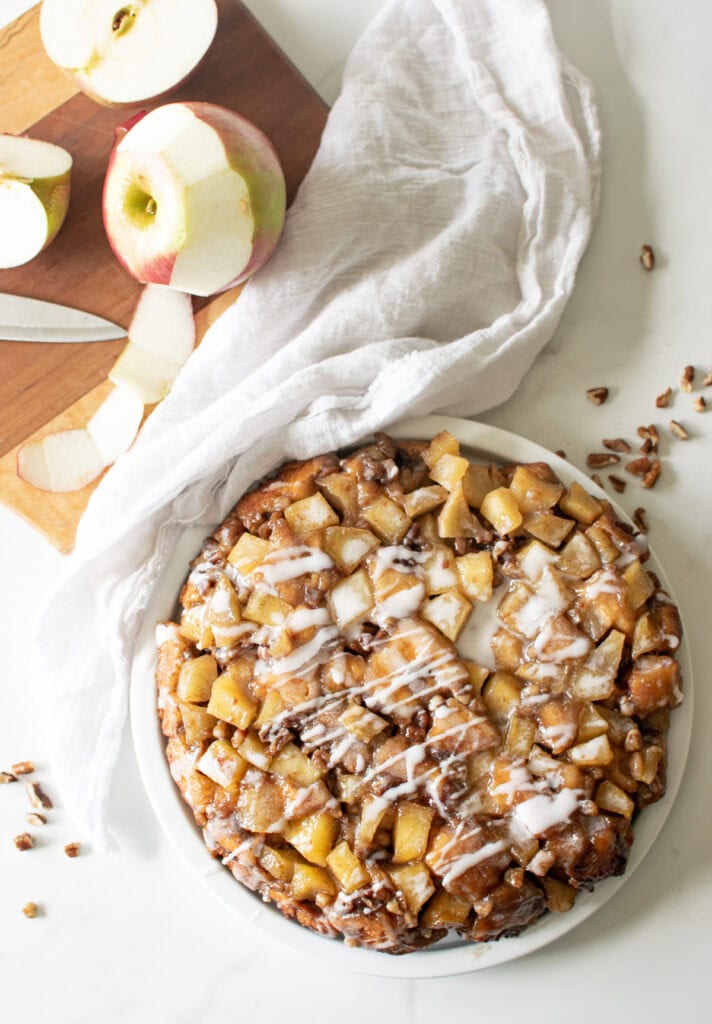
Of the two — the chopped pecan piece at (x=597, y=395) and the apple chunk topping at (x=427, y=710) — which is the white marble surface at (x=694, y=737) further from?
the apple chunk topping at (x=427, y=710)

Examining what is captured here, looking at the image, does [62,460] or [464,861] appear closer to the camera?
[464,861]

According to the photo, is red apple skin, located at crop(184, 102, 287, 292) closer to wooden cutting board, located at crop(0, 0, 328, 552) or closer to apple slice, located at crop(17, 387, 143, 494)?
wooden cutting board, located at crop(0, 0, 328, 552)

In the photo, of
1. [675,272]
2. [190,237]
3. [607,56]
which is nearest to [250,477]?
[190,237]

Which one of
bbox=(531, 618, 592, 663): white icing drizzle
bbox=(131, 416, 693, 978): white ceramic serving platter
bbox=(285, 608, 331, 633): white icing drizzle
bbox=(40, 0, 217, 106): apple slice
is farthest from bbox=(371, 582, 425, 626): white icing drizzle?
bbox=(40, 0, 217, 106): apple slice

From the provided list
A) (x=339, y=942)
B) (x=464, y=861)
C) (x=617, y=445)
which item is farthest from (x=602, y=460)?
(x=339, y=942)

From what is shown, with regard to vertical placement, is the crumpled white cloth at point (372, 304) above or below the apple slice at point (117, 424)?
below

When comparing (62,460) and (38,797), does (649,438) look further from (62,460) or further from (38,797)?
(38,797)

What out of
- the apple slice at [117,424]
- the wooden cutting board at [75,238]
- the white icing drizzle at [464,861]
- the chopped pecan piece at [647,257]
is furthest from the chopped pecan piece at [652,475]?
the apple slice at [117,424]
